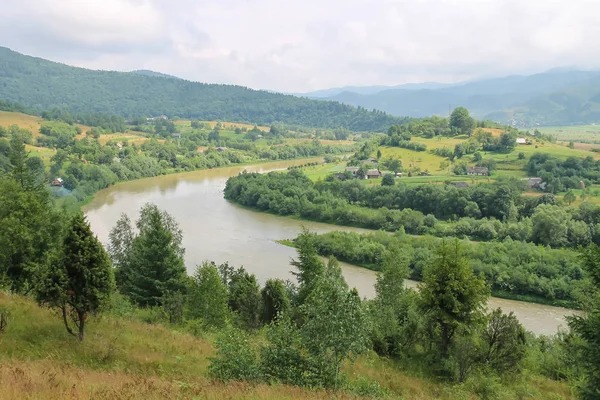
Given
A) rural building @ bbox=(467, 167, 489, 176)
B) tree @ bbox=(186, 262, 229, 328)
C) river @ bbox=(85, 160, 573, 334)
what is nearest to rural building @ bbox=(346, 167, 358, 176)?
rural building @ bbox=(467, 167, 489, 176)

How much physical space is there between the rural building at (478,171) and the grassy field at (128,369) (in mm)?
50421

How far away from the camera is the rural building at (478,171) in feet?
196

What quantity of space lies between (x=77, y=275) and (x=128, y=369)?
2159 mm

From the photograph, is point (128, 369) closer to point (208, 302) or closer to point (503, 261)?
point (208, 302)

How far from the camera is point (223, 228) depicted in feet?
137

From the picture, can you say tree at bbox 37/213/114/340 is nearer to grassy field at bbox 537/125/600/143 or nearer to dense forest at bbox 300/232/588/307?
dense forest at bbox 300/232/588/307

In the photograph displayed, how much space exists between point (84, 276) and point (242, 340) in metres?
3.44

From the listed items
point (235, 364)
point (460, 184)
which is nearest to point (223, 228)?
point (460, 184)

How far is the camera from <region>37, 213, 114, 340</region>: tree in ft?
29.0

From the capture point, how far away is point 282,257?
33812 millimetres

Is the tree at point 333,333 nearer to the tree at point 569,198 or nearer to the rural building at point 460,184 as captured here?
the tree at point 569,198

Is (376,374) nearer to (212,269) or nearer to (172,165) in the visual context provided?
(212,269)

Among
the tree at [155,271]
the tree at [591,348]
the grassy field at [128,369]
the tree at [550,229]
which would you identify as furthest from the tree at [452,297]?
the tree at [550,229]

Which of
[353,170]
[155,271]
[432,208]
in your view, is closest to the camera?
[155,271]
